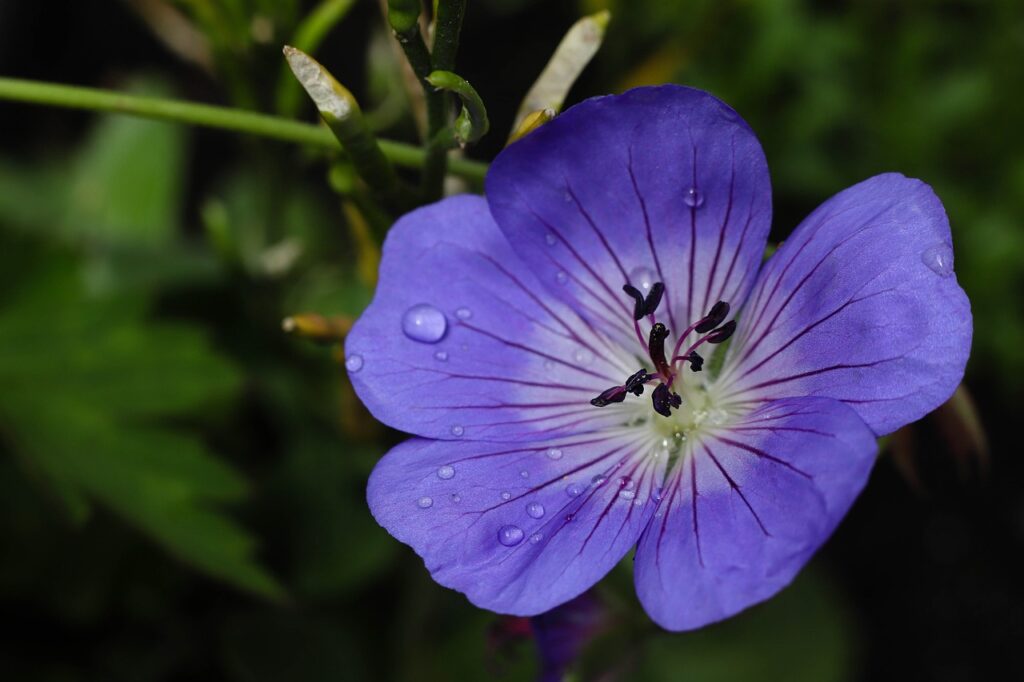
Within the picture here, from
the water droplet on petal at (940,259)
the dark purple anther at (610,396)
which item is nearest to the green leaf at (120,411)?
the dark purple anther at (610,396)

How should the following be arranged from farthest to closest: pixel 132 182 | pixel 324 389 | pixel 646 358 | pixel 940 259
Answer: pixel 132 182 < pixel 324 389 < pixel 646 358 < pixel 940 259

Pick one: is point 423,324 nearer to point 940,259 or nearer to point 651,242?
point 651,242

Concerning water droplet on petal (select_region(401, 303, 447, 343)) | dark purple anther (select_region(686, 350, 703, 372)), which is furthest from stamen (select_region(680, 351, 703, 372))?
water droplet on petal (select_region(401, 303, 447, 343))

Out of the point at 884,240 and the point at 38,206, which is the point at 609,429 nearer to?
the point at 884,240

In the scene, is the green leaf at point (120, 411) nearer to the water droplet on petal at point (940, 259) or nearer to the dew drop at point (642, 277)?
the dew drop at point (642, 277)

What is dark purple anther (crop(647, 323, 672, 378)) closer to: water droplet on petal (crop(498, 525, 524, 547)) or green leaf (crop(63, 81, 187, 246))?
water droplet on petal (crop(498, 525, 524, 547))

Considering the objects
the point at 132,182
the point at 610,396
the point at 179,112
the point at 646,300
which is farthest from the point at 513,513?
the point at 132,182

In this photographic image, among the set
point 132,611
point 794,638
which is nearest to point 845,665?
point 794,638
